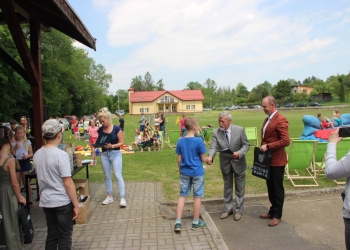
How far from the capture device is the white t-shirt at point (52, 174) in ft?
9.68

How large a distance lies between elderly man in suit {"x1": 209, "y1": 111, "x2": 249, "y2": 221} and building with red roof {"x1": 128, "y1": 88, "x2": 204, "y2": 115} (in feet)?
269

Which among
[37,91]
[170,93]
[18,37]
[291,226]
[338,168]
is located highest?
[170,93]

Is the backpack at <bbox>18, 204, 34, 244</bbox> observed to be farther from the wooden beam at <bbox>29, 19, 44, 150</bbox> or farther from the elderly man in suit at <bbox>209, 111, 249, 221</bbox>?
the elderly man in suit at <bbox>209, 111, 249, 221</bbox>

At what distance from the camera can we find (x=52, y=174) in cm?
298

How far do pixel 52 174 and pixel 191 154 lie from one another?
2.00m

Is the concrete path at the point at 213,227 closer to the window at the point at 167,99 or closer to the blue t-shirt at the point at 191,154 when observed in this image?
the blue t-shirt at the point at 191,154

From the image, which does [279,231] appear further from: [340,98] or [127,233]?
[340,98]

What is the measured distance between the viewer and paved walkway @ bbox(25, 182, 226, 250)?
3992mm

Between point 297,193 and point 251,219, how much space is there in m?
1.65

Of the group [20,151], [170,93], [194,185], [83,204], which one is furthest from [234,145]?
[170,93]

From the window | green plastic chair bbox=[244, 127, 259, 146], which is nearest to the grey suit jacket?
green plastic chair bbox=[244, 127, 259, 146]

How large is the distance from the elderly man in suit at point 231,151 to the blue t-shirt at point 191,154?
39 cm

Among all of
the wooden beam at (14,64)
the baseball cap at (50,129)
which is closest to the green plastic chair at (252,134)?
the wooden beam at (14,64)

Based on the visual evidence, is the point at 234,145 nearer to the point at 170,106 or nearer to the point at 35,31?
the point at 35,31
